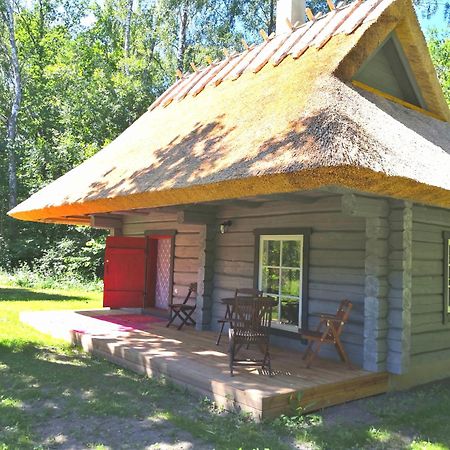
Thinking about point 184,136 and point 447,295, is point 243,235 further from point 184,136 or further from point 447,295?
point 447,295

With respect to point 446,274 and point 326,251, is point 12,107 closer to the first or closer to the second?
point 326,251

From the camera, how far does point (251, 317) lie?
521 cm

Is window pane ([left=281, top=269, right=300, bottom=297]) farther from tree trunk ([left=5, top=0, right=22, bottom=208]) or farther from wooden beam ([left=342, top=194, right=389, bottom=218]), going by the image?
tree trunk ([left=5, top=0, right=22, bottom=208])

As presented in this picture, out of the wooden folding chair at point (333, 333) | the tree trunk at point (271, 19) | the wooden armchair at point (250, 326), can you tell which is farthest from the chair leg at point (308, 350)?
the tree trunk at point (271, 19)

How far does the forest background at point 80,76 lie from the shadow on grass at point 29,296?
5.14 ft

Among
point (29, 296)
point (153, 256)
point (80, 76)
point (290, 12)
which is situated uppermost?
point (80, 76)

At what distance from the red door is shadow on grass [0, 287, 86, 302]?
3.42 meters

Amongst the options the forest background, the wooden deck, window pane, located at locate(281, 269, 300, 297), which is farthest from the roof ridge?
the forest background

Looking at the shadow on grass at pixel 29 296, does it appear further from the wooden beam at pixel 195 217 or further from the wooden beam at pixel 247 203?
the wooden beam at pixel 247 203

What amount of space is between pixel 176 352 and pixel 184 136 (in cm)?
297

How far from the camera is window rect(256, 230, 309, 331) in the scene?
632 cm

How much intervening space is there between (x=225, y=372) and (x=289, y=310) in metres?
1.77

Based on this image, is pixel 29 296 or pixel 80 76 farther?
pixel 80 76

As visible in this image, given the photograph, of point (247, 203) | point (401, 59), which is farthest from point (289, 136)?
point (401, 59)
